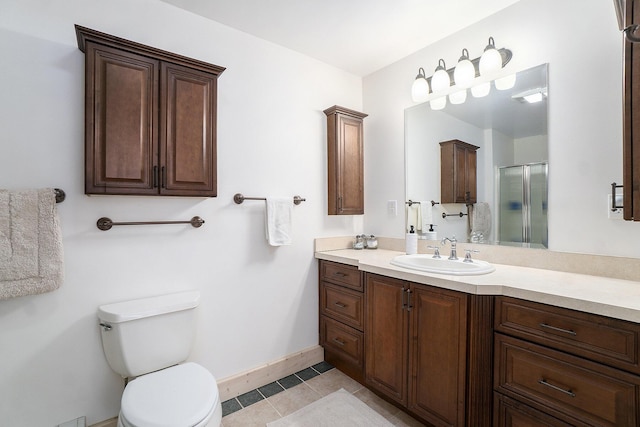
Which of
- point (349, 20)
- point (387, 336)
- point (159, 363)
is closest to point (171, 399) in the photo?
point (159, 363)

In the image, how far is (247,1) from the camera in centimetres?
172

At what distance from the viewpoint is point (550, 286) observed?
4.17 ft

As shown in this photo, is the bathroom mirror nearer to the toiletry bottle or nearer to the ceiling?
the toiletry bottle

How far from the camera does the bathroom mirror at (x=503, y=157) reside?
1.68m

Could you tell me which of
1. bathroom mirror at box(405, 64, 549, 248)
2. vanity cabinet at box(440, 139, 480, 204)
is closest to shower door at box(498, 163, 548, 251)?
bathroom mirror at box(405, 64, 549, 248)

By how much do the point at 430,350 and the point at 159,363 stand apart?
4.65ft

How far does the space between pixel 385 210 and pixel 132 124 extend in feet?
6.26

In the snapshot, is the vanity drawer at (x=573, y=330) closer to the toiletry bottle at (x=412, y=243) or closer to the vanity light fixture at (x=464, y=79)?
the toiletry bottle at (x=412, y=243)

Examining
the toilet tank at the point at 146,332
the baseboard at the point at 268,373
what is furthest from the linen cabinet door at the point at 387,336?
the toilet tank at the point at 146,332

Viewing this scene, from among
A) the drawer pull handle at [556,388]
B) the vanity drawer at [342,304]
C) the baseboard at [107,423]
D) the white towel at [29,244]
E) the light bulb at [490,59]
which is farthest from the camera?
the vanity drawer at [342,304]

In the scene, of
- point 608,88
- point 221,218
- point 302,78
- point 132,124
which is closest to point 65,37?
point 132,124

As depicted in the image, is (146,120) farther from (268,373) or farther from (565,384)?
(565,384)

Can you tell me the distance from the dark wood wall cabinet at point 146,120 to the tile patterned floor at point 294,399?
1353mm

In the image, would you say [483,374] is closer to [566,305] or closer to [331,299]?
[566,305]
